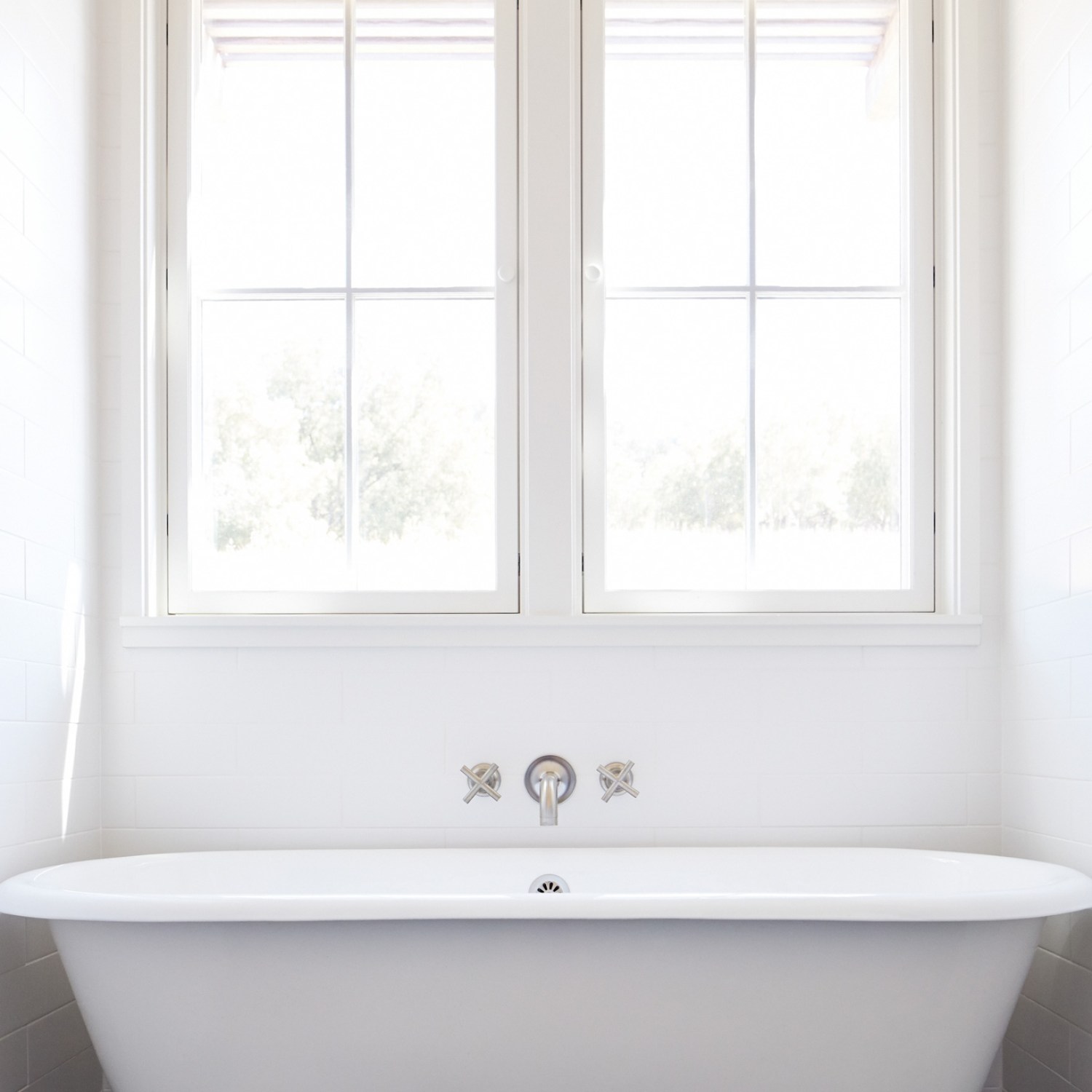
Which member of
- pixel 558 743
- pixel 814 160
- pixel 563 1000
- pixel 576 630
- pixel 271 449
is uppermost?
pixel 814 160

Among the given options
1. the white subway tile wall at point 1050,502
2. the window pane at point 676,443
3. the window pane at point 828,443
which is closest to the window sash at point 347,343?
the window pane at point 676,443

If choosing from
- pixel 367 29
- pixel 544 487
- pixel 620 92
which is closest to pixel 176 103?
pixel 367 29

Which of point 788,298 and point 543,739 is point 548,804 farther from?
point 788,298

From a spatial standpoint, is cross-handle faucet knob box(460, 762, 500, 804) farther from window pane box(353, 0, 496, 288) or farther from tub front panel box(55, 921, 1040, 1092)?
window pane box(353, 0, 496, 288)

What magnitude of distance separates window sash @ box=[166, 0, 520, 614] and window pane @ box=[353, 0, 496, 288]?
34 millimetres

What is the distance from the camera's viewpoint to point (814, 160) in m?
2.62

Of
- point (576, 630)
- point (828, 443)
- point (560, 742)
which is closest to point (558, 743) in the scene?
point (560, 742)

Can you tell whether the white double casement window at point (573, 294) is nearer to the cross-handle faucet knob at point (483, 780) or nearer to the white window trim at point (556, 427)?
the white window trim at point (556, 427)

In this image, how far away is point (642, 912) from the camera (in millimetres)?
1679

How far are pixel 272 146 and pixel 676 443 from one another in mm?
1135

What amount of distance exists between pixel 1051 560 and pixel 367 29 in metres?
1.85

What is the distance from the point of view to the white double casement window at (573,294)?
256 cm

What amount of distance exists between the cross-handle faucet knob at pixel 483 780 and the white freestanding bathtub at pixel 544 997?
602 mm

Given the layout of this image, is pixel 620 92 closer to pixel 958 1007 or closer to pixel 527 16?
pixel 527 16
